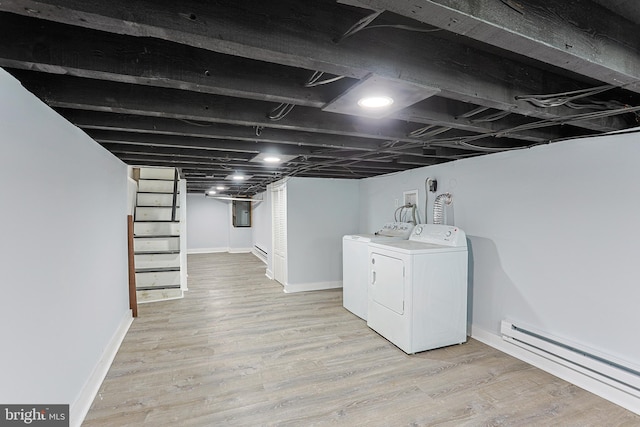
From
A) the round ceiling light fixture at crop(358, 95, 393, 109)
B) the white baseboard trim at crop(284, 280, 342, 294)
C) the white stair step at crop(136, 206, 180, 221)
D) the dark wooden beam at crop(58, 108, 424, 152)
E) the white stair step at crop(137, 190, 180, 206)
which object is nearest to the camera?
the round ceiling light fixture at crop(358, 95, 393, 109)

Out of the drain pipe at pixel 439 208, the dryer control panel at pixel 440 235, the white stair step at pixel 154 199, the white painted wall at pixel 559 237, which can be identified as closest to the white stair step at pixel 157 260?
the white stair step at pixel 154 199

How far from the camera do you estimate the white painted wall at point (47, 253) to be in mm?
1290

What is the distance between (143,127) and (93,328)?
5.46 feet

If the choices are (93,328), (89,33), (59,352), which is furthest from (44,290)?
(89,33)

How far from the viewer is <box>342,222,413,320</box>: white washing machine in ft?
12.6

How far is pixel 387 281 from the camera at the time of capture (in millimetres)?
3260

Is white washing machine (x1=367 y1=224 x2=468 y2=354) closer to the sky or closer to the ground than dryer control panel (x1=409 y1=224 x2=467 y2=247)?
closer to the ground

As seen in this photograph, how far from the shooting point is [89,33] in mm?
1140

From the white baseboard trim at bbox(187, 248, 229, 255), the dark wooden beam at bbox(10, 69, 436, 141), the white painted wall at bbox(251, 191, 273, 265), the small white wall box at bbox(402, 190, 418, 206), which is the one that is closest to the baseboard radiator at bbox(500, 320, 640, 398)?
the small white wall box at bbox(402, 190, 418, 206)

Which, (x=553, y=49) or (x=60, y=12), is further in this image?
(x=553, y=49)

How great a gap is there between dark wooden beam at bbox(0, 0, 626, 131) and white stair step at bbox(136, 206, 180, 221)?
4.44 meters

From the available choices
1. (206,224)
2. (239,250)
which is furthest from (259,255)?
(206,224)

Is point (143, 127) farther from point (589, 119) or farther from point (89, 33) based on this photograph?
point (589, 119)

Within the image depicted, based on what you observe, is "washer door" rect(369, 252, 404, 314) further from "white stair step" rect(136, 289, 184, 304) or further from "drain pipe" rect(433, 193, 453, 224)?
"white stair step" rect(136, 289, 184, 304)
